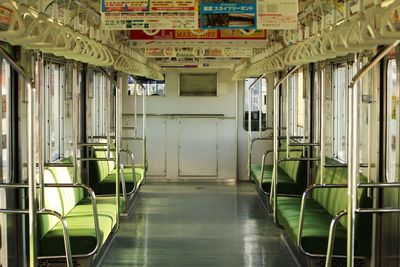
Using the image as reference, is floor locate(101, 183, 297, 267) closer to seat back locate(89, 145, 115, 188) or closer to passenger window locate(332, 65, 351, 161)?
seat back locate(89, 145, 115, 188)

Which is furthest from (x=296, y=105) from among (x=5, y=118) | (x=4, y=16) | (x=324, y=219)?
(x=4, y=16)

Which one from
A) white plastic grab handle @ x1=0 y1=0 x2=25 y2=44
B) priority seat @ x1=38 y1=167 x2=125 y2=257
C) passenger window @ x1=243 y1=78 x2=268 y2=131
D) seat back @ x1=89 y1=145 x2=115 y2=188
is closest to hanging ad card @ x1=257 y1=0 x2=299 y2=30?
priority seat @ x1=38 y1=167 x2=125 y2=257

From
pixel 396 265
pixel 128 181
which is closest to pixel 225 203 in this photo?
pixel 128 181

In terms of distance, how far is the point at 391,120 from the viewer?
5.89 meters

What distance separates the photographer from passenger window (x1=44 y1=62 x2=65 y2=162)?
27.0ft

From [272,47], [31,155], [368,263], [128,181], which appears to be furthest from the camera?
[128,181]

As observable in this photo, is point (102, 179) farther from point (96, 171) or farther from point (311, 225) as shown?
point (311, 225)

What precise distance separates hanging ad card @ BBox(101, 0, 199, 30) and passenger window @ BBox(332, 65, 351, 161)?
108 inches

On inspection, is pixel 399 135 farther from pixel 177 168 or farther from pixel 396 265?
pixel 177 168

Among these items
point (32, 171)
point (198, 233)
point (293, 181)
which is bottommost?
point (198, 233)

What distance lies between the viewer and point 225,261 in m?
7.86

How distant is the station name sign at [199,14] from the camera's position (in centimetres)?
650

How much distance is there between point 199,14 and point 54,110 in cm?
304

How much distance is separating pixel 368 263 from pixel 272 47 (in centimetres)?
363
